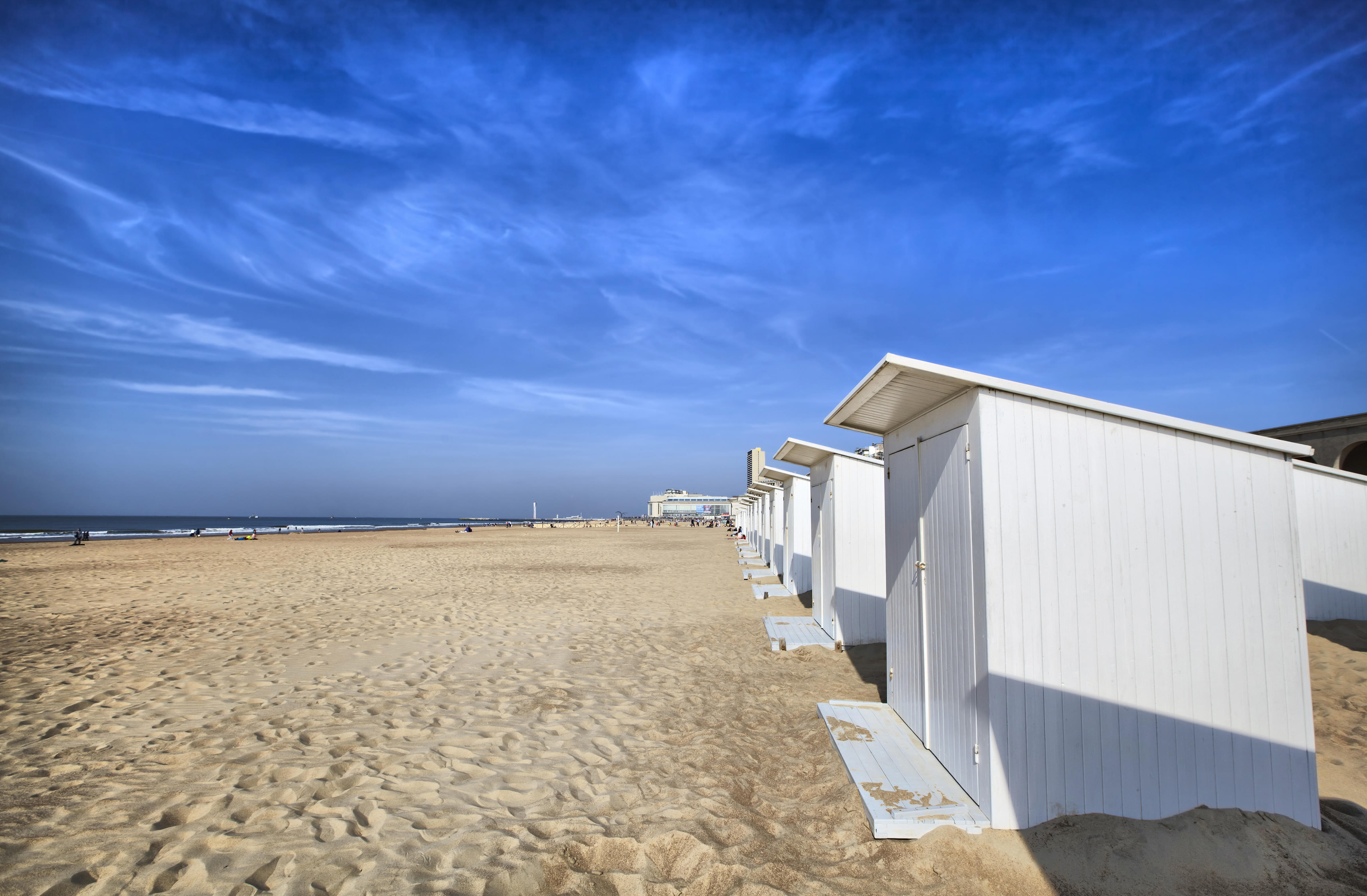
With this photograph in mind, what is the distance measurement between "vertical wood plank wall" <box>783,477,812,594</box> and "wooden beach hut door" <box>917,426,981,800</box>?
7.50 m

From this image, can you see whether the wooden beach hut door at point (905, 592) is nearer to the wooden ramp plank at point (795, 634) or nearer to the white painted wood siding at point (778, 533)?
the wooden ramp plank at point (795, 634)

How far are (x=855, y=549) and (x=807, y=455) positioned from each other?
5.53 feet

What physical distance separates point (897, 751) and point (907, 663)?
27.4 inches

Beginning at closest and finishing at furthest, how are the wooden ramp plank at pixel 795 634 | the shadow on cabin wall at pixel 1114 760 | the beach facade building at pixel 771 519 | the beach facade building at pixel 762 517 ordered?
the shadow on cabin wall at pixel 1114 760
the wooden ramp plank at pixel 795 634
the beach facade building at pixel 771 519
the beach facade building at pixel 762 517

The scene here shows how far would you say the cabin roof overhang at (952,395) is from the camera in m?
3.43

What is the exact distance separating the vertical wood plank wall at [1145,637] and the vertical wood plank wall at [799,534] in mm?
8455

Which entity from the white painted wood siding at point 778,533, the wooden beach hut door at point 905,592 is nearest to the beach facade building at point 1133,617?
the wooden beach hut door at point 905,592

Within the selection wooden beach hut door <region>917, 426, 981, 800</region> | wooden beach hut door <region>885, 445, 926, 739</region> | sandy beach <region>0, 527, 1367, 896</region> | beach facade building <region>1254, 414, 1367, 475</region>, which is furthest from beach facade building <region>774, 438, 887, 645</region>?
beach facade building <region>1254, 414, 1367, 475</region>

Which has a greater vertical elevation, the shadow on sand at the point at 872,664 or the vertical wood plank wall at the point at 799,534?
the vertical wood plank wall at the point at 799,534

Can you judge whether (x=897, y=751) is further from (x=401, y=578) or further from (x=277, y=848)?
(x=401, y=578)

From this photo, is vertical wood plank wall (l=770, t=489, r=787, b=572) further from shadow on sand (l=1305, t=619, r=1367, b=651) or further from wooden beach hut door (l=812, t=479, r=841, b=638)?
→ shadow on sand (l=1305, t=619, r=1367, b=651)

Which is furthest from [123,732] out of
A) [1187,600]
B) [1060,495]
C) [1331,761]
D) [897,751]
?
[1331,761]

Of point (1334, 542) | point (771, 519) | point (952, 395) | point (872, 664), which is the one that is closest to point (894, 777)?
point (952, 395)

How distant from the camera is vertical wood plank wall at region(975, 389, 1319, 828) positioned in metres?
3.33
